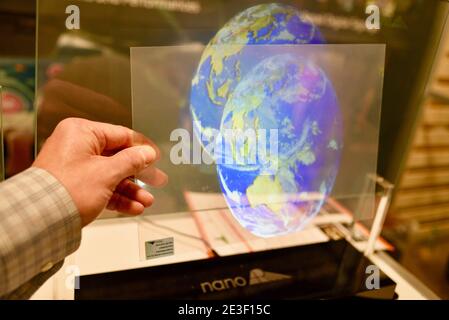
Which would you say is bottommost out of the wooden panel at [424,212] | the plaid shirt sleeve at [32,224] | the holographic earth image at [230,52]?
the wooden panel at [424,212]

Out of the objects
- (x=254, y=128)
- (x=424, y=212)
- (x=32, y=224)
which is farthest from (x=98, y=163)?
(x=424, y=212)

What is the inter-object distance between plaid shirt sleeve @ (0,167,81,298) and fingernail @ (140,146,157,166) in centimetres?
21

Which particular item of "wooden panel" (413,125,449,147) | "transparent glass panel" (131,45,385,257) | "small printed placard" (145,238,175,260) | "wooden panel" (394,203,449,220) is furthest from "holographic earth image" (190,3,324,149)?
"wooden panel" (394,203,449,220)

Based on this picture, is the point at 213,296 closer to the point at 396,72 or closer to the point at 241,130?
the point at 241,130

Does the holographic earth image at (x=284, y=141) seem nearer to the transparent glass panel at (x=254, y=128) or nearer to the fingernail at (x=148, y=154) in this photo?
the transparent glass panel at (x=254, y=128)

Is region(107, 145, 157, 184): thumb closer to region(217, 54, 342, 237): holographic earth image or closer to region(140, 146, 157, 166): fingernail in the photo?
region(140, 146, 157, 166): fingernail

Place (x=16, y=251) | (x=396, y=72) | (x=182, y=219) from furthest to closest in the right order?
(x=396, y=72)
(x=182, y=219)
(x=16, y=251)

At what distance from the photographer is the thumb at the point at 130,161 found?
0.82 meters

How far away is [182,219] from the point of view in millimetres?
1142

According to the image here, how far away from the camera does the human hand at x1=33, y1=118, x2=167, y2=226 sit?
2.50 ft

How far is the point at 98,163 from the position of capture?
80 cm

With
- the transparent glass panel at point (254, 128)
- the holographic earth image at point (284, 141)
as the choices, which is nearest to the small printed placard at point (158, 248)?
the transparent glass panel at point (254, 128)
